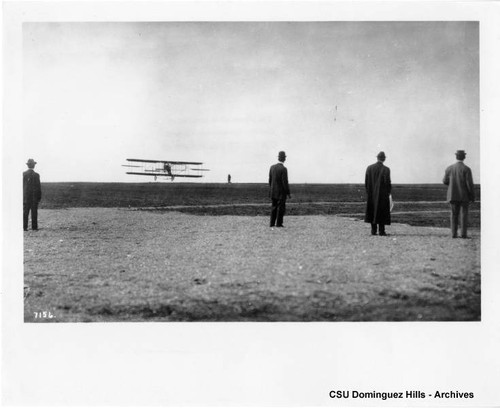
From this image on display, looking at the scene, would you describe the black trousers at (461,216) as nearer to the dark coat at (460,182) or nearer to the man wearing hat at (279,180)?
the dark coat at (460,182)

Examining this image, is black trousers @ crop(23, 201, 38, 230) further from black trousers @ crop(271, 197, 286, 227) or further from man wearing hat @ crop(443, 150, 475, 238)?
man wearing hat @ crop(443, 150, 475, 238)

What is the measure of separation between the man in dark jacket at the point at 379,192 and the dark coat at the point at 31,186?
7.28 meters

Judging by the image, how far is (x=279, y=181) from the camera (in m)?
11.2

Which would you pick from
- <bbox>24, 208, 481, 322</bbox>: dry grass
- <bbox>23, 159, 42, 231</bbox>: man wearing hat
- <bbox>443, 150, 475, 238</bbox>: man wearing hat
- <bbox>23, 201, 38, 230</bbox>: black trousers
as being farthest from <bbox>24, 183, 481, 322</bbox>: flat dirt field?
<bbox>23, 159, 42, 231</bbox>: man wearing hat

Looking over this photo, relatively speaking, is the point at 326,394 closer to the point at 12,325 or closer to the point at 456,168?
the point at 12,325

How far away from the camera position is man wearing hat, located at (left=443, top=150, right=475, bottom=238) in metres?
9.03

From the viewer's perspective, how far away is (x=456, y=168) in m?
9.11

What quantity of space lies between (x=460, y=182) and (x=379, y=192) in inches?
64.2

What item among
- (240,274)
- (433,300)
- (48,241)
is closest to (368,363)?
(433,300)

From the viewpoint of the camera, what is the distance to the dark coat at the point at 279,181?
36.8ft

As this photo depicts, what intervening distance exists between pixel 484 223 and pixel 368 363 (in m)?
2.90

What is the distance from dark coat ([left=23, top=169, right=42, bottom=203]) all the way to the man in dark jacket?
286 inches

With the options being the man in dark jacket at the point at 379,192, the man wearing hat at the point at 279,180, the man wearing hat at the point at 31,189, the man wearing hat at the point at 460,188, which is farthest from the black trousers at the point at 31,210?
the man wearing hat at the point at 460,188

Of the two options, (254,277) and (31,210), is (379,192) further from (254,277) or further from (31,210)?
(31,210)
